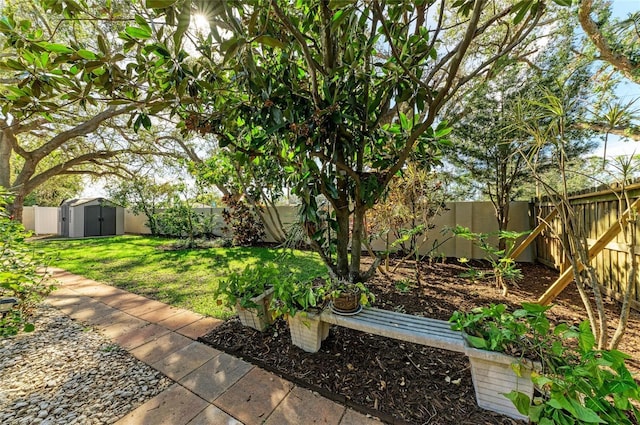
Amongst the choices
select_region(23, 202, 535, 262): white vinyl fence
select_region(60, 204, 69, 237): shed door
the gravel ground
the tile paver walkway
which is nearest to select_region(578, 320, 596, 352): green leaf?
the tile paver walkway

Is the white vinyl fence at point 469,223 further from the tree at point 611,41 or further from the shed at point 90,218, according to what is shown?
the shed at point 90,218

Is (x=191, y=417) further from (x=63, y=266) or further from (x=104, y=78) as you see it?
(x=63, y=266)

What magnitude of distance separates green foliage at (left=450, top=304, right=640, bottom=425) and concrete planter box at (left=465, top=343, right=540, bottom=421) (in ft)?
0.14

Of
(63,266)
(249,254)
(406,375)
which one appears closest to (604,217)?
(406,375)

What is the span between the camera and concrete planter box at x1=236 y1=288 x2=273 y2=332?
210cm

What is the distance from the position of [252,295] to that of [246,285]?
0.35ft

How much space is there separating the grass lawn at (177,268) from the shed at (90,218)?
20.1 feet

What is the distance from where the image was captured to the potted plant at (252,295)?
82.6 inches

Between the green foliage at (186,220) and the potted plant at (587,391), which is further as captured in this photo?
the green foliage at (186,220)

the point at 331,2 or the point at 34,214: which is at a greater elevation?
the point at 331,2

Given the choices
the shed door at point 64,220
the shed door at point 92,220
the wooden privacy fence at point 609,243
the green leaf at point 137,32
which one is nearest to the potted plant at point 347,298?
the wooden privacy fence at point 609,243

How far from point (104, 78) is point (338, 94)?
1513 millimetres

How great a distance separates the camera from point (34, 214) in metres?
13.1

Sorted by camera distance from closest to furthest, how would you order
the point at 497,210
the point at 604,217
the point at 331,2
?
the point at 331,2 < the point at 604,217 < the point at 497,210
